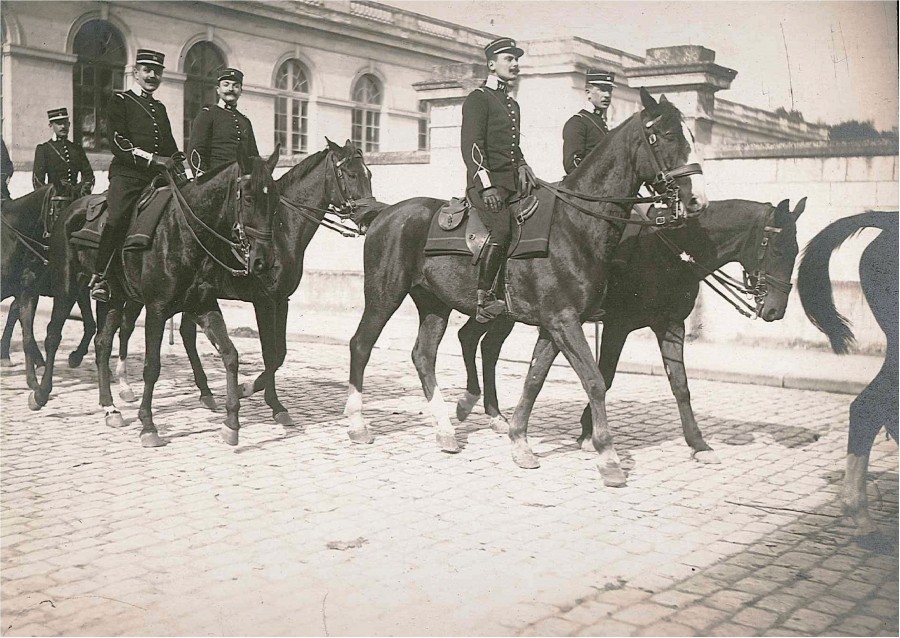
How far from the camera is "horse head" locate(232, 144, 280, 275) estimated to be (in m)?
7.99

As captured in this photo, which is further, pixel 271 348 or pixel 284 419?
pixel 271 348

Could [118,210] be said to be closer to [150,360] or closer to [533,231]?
[150,360]

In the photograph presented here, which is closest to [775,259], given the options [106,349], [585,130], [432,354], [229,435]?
[585,130]

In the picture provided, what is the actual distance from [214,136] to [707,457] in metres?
5.53

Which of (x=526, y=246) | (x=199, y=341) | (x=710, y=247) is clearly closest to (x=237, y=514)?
(x=526, y=246)

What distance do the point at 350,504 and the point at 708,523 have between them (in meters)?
2.40

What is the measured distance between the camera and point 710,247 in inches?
324

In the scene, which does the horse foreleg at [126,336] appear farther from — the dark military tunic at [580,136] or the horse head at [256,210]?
the dark military tunic at [580,136]

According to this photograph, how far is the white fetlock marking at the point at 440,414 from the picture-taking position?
832 cm

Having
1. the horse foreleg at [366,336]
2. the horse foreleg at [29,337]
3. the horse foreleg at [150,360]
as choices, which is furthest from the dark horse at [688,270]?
the horse foreleg at [29,337]

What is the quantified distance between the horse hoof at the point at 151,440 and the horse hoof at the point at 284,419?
1.24m

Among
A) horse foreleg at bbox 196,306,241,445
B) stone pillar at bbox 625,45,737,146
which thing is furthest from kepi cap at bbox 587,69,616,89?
horse foreleg at bbox 196,306,241,445

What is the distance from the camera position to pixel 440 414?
8.42 m

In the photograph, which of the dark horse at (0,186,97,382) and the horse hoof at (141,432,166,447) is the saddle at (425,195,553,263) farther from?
the dark horse at (0,186,97,382)
